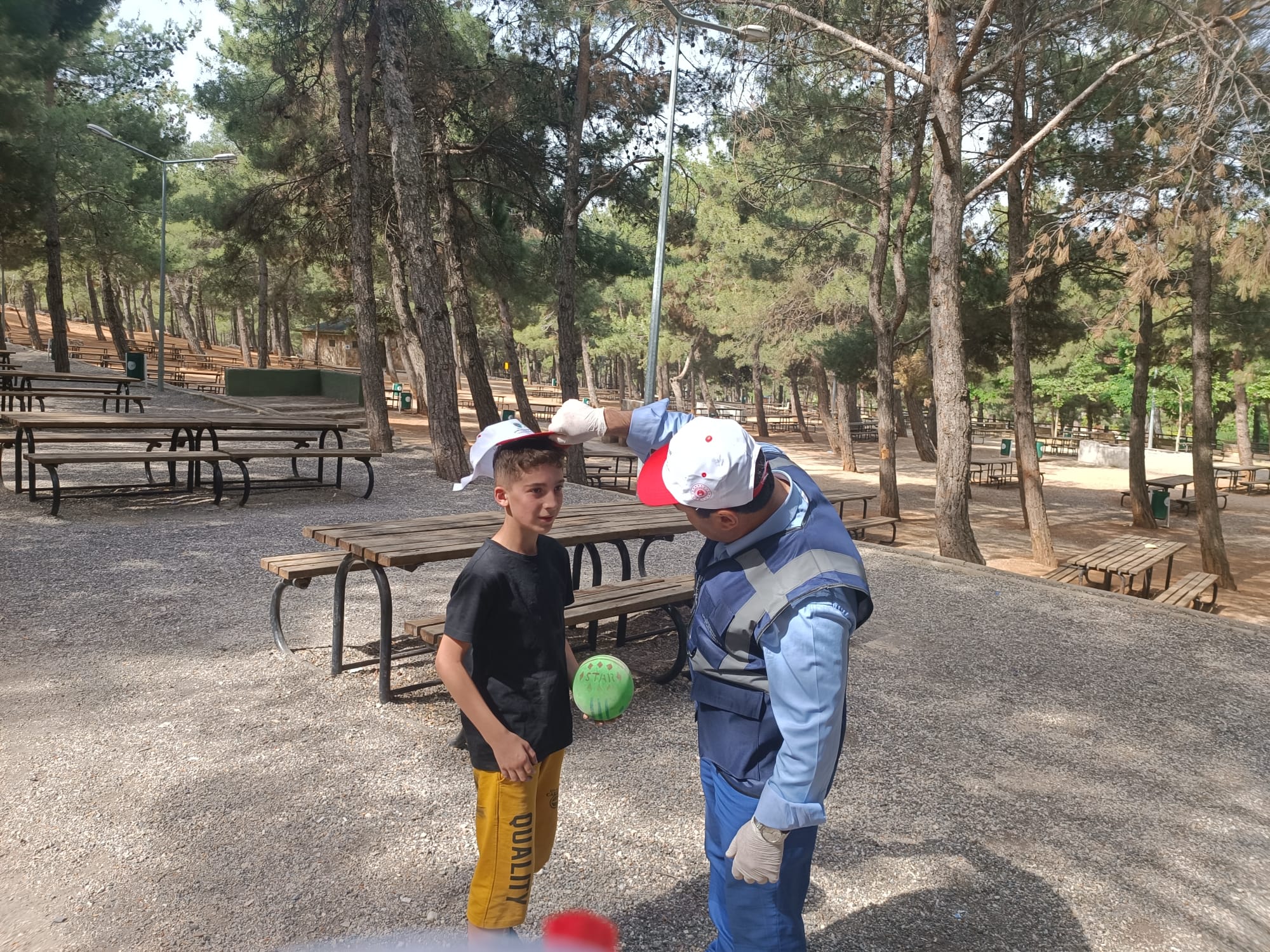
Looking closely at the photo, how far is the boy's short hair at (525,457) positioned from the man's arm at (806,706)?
796 millimetres

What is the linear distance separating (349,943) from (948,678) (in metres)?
3.93

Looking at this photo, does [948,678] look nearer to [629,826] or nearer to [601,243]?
[629,826]

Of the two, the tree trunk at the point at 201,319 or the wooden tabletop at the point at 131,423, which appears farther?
the tree trunk at the point at 201,319

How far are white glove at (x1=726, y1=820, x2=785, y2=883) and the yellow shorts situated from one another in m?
0.63

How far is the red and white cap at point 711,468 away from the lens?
A: 67.1 inches

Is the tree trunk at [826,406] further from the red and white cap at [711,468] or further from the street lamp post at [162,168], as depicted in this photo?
the red and white cap at [711,468]

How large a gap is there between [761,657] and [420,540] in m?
3.12

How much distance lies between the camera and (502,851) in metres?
2.14

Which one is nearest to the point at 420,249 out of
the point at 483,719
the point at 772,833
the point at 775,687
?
the point at 483,719

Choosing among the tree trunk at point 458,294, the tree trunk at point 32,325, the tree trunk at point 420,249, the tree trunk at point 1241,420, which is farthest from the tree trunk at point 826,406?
the tree trunk at point 32,325

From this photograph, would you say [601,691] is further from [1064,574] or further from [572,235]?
[572,235]

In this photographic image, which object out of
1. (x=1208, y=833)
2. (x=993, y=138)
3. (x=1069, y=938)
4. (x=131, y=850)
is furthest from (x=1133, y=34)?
(x=131, y=850)

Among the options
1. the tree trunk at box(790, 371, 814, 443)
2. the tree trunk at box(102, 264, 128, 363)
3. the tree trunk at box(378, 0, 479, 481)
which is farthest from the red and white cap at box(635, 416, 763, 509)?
the tree trunk at box(790, 371, 814, 443)

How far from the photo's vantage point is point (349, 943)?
2525 millimetres
